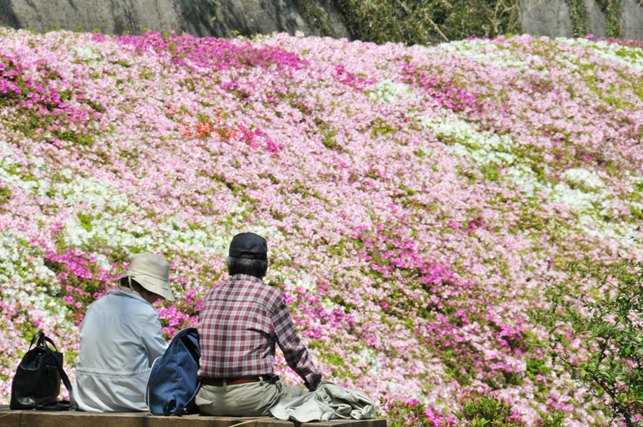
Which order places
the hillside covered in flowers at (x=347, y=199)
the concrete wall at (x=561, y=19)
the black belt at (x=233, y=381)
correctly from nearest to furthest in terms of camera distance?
the black belt at (x=233, y=381) < the hillside covered in flowers at (x=347, y=199) < the concrete wall at (x=561, y=19)

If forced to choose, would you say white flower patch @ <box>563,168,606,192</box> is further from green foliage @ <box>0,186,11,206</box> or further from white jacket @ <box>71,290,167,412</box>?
white jacket @ <box>71,290,167,412</box>

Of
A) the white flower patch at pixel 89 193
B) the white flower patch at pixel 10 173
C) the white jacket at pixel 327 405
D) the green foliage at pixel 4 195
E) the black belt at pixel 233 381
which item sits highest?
the white flower patch at pixel 10 173

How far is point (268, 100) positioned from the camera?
19.1 metres

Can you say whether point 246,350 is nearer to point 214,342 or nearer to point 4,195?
point 214,342

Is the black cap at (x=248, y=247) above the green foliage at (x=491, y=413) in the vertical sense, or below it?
above

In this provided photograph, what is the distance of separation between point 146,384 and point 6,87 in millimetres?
10199

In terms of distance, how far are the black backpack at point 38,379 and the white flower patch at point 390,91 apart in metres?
15.6

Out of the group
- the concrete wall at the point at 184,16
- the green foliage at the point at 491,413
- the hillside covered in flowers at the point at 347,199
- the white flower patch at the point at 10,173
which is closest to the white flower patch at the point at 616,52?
the concrete wall at the point at 184,16

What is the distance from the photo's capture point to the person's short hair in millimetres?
6510

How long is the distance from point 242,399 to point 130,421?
0.86 metres

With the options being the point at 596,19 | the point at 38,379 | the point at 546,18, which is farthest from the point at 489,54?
the point at 38,379

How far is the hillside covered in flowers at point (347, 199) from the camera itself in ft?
39.1

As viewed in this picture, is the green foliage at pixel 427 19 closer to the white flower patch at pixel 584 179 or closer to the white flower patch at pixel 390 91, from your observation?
the white flower patch at pixel 390 91

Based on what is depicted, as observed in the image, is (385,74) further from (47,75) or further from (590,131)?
(47,75)
